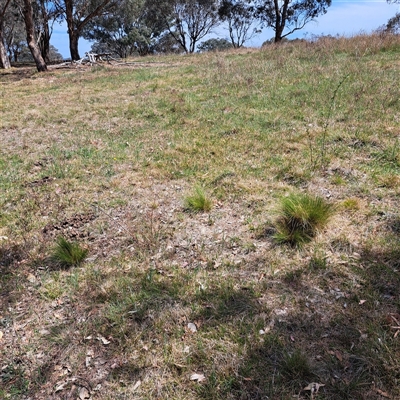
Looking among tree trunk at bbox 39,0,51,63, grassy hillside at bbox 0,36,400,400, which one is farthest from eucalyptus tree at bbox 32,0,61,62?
grassy hillside at bbox 0,36,400,400

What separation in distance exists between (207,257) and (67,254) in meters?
1.39

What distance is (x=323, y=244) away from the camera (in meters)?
2.86

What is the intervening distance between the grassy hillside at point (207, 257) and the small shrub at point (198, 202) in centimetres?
2

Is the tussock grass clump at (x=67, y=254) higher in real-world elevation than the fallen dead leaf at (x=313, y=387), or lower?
higher

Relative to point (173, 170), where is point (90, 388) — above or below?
below

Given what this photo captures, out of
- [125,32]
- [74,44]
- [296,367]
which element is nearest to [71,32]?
[74,44]

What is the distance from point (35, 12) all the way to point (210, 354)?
88.0ft

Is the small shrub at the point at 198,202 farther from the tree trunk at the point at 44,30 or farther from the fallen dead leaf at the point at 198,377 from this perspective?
the tree trunk at the point at 44,30

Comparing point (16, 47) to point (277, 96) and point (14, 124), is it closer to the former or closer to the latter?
point (14, 124)

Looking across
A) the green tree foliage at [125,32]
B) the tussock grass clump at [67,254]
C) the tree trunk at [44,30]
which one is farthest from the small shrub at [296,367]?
the green tree foliage at [125,32]

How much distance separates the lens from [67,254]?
10.0ft

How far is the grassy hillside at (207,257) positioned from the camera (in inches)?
78.7

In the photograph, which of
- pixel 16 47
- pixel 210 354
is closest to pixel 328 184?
pixel 210 354

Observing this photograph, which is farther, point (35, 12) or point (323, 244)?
point (35, 12)
